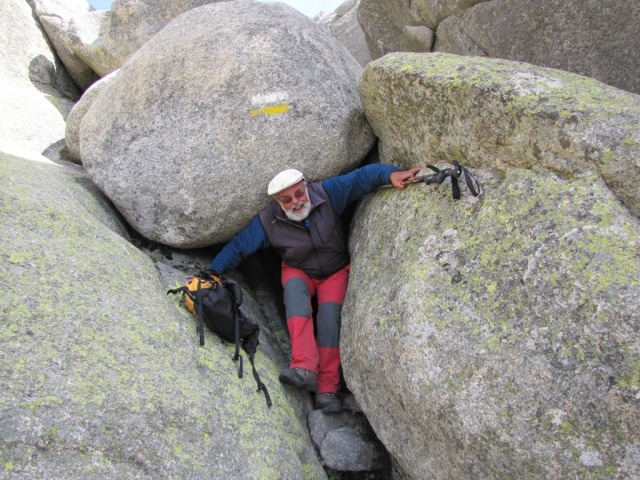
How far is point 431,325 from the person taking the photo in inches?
192

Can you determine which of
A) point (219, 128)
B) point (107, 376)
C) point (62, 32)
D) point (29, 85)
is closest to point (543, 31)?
point (219, 128)

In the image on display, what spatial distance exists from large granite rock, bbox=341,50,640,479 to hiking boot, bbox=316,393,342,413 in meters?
0.58

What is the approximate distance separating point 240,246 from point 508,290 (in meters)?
3.80

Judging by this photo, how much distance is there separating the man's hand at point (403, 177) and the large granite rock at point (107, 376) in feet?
8.79

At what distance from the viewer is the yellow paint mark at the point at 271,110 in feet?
23.2

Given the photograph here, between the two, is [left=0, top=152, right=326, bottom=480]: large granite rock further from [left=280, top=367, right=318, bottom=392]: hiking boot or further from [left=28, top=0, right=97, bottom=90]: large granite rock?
[left=28, top=0, right=97, bottom=90]: large granite rock

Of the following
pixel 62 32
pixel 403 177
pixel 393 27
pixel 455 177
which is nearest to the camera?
pixel 455 177

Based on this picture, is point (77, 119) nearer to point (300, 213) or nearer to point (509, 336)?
point (300, 213)

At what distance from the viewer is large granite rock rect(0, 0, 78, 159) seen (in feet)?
32.6

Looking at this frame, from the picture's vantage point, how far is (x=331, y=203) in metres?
7.10

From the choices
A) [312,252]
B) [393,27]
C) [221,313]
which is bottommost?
[312,252]

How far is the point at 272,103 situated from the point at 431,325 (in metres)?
3.88

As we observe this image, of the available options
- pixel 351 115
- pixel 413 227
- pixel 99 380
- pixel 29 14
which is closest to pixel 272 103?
pixel 351 115

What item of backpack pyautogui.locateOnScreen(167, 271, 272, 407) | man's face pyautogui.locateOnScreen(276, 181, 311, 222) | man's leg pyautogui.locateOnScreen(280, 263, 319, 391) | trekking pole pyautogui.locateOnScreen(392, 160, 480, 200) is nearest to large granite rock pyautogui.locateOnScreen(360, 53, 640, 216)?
trekking pole pyautogui.locateOnScreen(392, 160, 480, 200)
